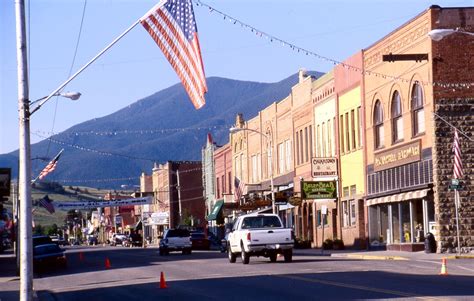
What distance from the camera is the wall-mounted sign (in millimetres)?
49625

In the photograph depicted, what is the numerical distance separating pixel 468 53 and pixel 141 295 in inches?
1016

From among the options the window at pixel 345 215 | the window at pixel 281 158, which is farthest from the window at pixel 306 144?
the window at pixel 345 215

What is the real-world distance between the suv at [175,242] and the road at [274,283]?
2401 centimetres

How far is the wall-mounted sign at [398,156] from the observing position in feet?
163

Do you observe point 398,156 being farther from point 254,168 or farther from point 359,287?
point 254,168

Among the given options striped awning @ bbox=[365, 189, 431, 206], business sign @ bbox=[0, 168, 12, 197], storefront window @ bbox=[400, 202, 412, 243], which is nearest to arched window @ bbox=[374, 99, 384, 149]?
striped awning @ bbox=[365, 189, 431, 206]

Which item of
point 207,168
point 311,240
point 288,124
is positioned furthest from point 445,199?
point 207,168

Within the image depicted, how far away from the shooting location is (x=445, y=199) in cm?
4666

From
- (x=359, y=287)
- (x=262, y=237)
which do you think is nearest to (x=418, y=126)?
(x=262, y=237)

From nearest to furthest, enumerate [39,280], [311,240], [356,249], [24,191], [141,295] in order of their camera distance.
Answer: [24,191] → [141,295] → [39,280] → [356,249] → [311,240]

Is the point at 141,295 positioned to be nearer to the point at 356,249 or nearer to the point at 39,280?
the point at 39,280

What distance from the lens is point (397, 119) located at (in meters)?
52.8

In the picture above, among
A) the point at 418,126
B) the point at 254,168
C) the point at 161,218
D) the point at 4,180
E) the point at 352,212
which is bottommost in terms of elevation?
the point at 352,212

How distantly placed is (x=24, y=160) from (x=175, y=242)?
152 feet
